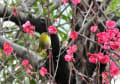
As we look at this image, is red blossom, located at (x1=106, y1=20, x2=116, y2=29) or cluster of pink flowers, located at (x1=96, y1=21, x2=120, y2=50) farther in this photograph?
red blossom, located at (x1=106, y1=20, x2=116, y2=29)

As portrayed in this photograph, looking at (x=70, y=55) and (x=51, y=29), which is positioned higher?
(x=51, y=29)

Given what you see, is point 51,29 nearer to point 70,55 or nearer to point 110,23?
point 70,55

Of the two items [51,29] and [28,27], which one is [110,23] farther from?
[28,27]

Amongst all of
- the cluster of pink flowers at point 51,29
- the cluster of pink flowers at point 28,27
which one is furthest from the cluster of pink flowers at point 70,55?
the cluster of pink flowers at point 28,27

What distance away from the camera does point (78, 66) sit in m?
1.85

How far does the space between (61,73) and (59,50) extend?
0.21m

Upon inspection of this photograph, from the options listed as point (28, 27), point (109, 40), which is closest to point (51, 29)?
point (28, 27)

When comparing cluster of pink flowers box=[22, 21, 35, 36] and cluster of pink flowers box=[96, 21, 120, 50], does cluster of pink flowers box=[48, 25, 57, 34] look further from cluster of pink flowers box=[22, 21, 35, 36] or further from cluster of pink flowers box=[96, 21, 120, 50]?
cluster of pink flowers box=[96, 21, 120, 50]

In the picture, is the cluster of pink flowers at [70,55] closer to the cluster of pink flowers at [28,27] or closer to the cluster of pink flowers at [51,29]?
the cluster of pink flowers at [51,29]

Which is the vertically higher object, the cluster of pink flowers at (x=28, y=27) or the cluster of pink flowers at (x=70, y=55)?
the cluster of pink flowers at (x=28, y=27)

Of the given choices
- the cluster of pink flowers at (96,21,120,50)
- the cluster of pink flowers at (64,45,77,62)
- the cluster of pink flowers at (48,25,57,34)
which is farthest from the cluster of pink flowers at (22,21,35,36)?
the cluster of pink flowers at (96,21,120,50)

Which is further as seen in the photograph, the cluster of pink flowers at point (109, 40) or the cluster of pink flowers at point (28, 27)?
the cluster of pink flowers at point (28, 27)

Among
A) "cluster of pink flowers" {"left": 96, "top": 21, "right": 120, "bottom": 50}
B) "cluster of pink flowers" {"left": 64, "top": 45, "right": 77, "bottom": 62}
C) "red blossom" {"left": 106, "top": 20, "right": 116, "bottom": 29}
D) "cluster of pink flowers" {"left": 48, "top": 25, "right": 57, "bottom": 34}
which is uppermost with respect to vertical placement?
"red blossom" {"left": 106, "top": 20, "right": 116, "bottom": 29}

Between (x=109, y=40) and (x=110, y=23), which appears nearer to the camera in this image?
(x=109, y=40)
